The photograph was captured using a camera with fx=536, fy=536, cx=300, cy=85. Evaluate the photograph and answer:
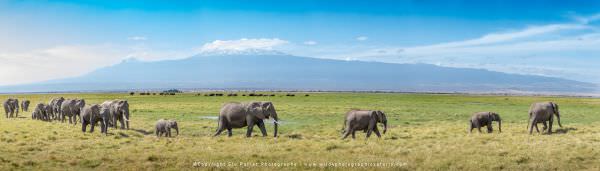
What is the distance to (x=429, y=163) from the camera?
18.8 meters

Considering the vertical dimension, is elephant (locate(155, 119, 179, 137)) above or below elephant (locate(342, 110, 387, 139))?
below

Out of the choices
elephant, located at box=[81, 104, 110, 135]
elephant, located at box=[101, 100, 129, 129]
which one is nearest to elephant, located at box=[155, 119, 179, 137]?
elephant, located at box=[81, 104, 110, 135]

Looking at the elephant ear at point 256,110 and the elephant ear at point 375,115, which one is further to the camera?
the elephant ear at point 256,110

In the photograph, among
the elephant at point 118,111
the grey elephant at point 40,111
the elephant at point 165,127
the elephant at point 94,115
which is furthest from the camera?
the grey elephant at point 40,111

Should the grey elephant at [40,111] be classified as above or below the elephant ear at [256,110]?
below

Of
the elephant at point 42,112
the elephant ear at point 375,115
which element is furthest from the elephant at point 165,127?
the elephant at point 42,112

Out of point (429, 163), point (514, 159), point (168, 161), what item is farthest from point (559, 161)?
point (168, 161)

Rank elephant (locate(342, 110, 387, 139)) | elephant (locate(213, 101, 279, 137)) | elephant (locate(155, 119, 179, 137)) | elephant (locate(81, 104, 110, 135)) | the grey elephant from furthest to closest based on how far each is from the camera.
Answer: the grey elephant, elephant (locate(81, 104, 110, 135)), elephant (locate(155, 119, 179, 137)), elephant (locate(213, 101, 279, 137)), elephant (locate(342, 110, 387, 139))

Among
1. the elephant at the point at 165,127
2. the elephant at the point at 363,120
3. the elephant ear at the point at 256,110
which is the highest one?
the elephant ear at the point at 256,110

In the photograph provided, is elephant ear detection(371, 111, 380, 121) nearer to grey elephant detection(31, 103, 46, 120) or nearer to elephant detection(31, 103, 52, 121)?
elephant detection(31, 103, 52, 121)

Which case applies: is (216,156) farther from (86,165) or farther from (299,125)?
(299,125)

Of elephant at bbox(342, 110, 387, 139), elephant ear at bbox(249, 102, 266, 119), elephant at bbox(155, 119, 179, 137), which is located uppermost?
elephant ear at bbox(249, 102, 266, 119)

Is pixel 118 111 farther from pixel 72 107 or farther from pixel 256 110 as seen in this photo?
pixel 256 110

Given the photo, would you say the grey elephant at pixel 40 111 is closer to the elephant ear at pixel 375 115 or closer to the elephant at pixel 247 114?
the elephant at pixel 247 114
